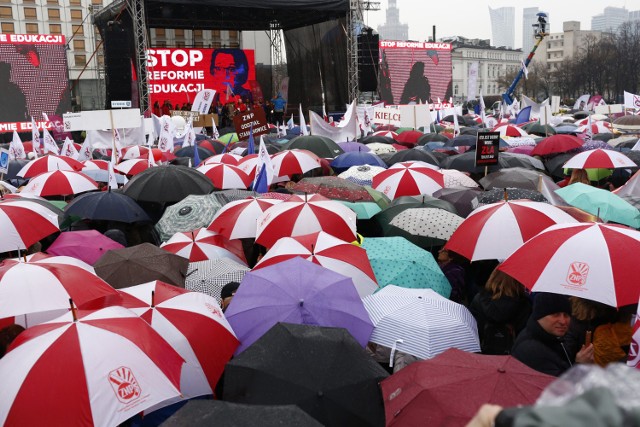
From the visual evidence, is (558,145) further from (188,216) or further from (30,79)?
(30,79)

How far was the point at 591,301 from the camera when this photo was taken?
3844 mm

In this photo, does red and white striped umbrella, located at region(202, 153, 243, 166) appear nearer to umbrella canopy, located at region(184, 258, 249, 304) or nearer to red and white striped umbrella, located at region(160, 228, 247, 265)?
red and white striped umbrella, located at region(160, 228, 247, 265)

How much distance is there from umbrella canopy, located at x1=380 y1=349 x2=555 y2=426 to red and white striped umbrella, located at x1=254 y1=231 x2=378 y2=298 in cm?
179

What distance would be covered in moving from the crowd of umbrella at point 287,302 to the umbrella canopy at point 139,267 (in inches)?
0.5

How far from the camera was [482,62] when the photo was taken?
119m

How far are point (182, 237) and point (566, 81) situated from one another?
71.0 metres

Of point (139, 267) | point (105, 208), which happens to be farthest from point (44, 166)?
point (139, 267)

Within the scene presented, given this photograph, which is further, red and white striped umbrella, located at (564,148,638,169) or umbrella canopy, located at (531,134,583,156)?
umbrella canopy, located at (531,134,583,156)

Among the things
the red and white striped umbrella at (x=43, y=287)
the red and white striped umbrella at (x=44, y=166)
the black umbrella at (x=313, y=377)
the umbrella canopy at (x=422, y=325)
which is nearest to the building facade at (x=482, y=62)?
the red and white striped umbrella at (x=44, y=166)

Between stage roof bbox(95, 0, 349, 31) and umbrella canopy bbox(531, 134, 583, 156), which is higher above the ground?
stage roof bbox(95, 0, 349, 31)

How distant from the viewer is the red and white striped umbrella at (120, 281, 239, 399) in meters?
3.75

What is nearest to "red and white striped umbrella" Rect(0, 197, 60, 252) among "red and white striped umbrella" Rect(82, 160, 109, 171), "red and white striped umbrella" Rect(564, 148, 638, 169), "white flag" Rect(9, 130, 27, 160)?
"red and white striped umbrella" Rect(82, 160, 109, 171)

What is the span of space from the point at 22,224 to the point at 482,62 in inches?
4742

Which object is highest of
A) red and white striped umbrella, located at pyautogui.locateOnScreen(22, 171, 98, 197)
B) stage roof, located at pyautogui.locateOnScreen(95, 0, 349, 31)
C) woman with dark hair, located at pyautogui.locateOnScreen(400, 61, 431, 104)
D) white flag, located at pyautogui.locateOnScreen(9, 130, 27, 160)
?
stage roof, located at pyautogui.locateOnScreen(95, 0, 349, 31)
